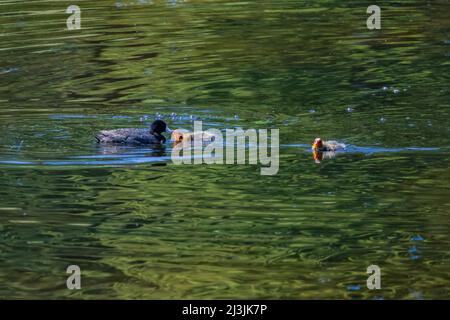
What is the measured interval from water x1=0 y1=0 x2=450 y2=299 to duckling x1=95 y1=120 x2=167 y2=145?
176 millimetres

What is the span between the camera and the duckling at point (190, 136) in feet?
40.4

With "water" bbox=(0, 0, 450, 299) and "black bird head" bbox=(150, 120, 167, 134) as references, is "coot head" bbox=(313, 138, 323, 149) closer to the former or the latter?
"water" bbox=(0, 0, 450, 299)

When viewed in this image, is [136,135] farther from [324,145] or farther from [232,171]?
[324,145]

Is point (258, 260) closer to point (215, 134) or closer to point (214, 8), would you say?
point (215, 134)

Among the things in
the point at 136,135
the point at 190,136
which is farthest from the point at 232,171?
the point at 136,135

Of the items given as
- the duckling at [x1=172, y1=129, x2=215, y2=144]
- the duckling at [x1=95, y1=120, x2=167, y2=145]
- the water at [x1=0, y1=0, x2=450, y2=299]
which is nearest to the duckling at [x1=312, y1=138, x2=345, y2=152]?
the water at [x1=0, y1=0, x2=450, y2=299]

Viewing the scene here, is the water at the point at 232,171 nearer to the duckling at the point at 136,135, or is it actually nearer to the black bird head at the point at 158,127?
the duckling at the point at 136,135

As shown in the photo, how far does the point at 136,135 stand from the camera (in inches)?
493

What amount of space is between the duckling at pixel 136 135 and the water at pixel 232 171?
18 cm

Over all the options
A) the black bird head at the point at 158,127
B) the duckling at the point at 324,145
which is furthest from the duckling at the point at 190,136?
the duckling at the point at 324,145

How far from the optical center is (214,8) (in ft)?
75.4
